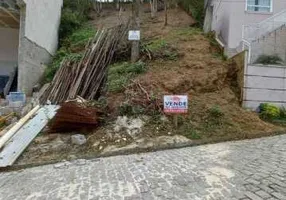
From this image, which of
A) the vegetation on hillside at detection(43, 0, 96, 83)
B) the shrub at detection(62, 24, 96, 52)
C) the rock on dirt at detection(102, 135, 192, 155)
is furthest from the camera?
the shrub at detection(62, 24, 96, 52)

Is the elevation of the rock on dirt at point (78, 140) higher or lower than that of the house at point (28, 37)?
lower

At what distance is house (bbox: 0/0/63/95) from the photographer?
15.4 m

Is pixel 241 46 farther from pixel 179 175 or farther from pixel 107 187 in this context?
pixel 107 187

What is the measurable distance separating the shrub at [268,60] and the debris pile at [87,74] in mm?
5011

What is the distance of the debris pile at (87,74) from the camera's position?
11.3 m

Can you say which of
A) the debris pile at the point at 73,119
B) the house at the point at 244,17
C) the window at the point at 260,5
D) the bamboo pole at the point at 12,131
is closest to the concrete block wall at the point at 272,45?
the house at the point at 244,17

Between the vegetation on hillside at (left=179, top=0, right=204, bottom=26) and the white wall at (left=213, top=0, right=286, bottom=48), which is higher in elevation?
the vegetation on hillside at (left=179, top=0, right=204, bottom=26)

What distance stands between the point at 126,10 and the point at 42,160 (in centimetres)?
2015

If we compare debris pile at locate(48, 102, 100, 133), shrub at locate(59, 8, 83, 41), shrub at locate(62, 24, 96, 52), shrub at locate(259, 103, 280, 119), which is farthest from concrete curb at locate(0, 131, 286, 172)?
shrub at locate(59, 8, 83, 41)

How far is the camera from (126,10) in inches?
1018

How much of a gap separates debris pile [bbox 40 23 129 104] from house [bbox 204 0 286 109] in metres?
4.35

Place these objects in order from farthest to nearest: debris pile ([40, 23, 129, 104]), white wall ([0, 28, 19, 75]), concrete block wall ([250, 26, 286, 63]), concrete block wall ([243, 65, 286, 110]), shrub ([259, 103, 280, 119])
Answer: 1. white wall ([0, 28, 19, 75])
2. concrete block wall ([250, 26, 286, 63])
3. debris pile ([40, 23, 129, 104])
4. concrete block wall ([243, 65, 286, 110])
5. shrub ([259, 103, 280, 119])

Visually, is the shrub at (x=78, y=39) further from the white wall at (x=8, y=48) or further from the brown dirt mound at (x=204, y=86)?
the brown dirt mound at (x=204, y=86)

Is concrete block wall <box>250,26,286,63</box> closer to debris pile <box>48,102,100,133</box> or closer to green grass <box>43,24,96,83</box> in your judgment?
debris pile <box>48,102,100,133</box>
